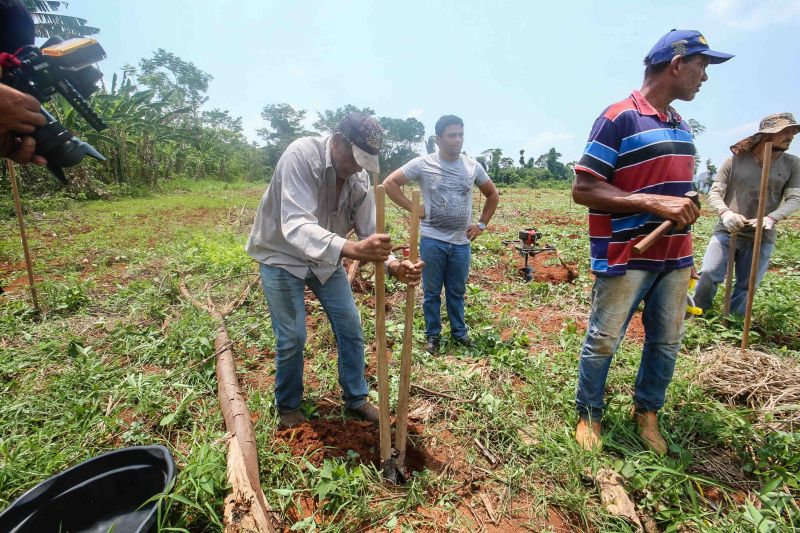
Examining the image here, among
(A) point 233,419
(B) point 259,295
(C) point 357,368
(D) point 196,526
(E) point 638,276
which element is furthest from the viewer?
(B) point 259,295

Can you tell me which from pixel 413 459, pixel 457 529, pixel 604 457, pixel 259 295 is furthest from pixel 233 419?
pixel 259 295

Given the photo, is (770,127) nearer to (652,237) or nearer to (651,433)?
(652,237)

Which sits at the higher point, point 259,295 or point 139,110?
point 139,110

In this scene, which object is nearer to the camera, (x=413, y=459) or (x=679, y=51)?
(x=679, y=51)

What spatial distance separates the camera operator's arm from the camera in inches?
52.9

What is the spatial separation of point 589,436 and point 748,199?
279 centimetres

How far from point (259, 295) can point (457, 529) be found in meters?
3.56

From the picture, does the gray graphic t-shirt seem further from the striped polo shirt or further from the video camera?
the video camera

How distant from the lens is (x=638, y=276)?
2045mm

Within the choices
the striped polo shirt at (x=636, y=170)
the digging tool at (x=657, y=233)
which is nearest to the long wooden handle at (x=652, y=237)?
the digging tool at (x=657, y=233)

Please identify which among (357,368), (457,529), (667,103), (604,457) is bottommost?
(457,529)

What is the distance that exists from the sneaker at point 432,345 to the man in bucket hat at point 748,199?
2597 millimetres

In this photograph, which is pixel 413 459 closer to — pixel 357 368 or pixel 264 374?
pixel 357 368

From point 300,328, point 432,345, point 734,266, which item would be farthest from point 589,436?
point 734,266
